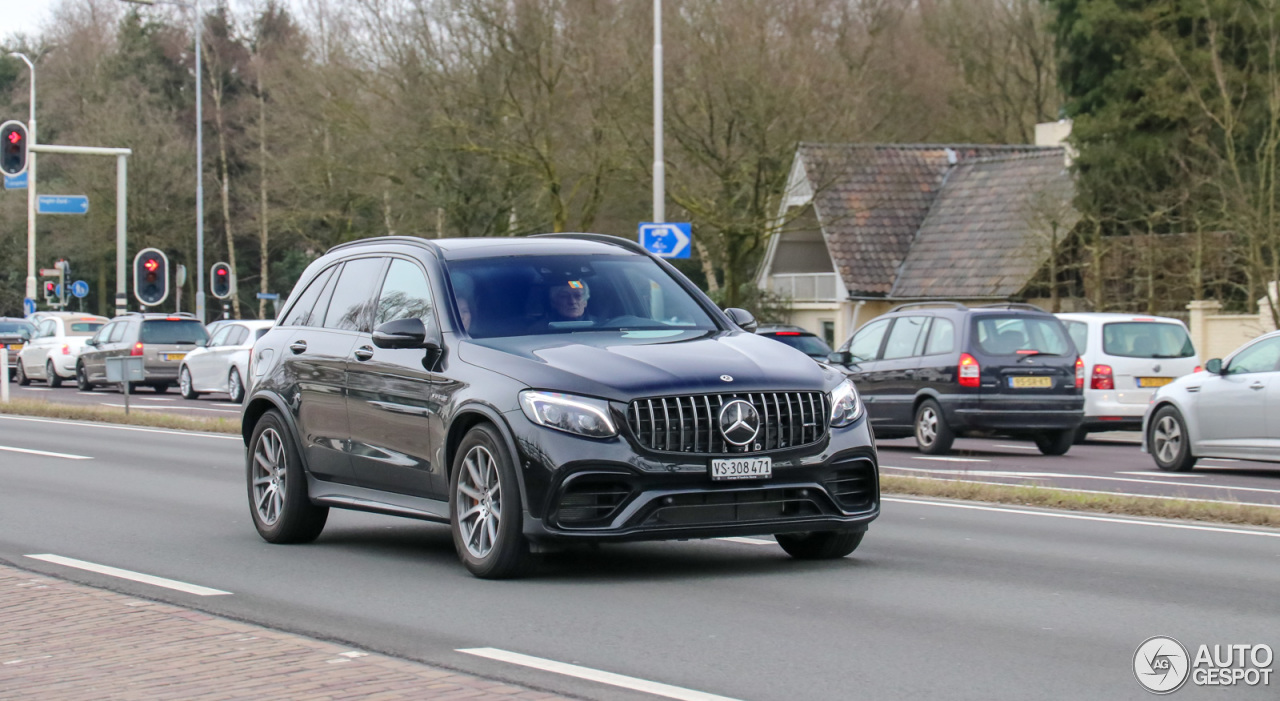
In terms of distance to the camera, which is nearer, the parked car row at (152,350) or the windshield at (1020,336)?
the windshield at (1020,336)

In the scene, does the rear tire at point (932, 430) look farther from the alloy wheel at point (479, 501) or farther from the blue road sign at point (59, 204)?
the blue road sign at point (59, 204)

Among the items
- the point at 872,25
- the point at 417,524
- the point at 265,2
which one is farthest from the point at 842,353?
the point at 265,2

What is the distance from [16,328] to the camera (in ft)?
172

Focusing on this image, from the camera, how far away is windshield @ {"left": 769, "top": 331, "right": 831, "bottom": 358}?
2812 cm

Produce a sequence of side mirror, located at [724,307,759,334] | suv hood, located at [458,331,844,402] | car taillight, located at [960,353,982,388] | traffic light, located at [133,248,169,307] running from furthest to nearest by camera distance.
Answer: traffic light, located at [133,248,169,307], car taillight, located at [960,353,982,388], side mirror, located at [724,307,759,334], suv hood, located at [458,331,844,402]

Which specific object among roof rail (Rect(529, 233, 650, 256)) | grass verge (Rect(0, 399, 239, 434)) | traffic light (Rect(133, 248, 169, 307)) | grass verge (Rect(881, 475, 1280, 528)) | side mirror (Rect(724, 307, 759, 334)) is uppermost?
traffic light (Rect(133, 248, 169, 307))

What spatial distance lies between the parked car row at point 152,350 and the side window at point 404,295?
22.5 meters

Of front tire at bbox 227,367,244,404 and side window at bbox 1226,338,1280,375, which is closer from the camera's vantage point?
side window at bbox 1226,338,1280,375

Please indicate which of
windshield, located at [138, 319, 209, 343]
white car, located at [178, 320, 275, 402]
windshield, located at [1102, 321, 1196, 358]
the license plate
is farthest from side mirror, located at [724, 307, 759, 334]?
windshield, located at [138, 319, 209, 343]

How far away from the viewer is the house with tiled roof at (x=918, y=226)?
4741 cm

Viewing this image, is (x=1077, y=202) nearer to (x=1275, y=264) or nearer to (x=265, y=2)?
(x=1275, y=264)

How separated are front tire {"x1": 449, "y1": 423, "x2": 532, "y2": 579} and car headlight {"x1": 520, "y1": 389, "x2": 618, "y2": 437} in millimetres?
284

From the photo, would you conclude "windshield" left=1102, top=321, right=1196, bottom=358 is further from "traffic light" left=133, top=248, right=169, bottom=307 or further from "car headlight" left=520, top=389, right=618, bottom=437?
"traffic light" left=133, top=248, right=169, bottom=307

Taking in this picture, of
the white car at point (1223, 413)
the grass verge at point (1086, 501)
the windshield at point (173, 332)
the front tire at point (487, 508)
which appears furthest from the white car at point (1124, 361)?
the windshield at point (173, 332)
